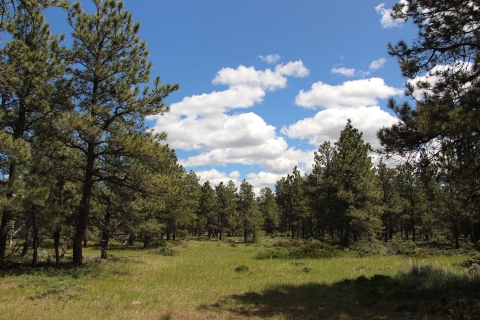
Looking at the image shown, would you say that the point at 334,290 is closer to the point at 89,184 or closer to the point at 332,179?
the point at 89,184

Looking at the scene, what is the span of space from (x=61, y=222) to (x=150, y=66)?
338 inches

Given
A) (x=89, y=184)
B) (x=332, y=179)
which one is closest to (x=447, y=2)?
(x=89, y=184)

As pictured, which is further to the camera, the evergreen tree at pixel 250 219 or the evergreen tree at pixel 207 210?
the evergreen tree at pixel 207 210

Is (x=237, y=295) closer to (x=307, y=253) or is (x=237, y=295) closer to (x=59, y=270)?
(x=59, y=270)

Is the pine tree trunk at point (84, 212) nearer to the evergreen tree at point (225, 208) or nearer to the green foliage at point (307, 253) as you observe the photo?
the green foliage at point (307, 253)

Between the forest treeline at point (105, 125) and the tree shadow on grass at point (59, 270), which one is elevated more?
the forest treeline at point (105, 125)

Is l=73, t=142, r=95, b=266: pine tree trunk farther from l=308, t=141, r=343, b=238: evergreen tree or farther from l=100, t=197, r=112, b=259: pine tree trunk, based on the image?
l=308, t=141, r=343, b=238: evergreen tree

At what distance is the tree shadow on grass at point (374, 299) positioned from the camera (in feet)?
24.7

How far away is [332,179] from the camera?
33969 millimetres

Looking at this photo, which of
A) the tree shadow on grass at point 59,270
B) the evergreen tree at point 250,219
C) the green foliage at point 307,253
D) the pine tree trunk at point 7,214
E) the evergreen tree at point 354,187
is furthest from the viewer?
the evergreen tree at point 250,219

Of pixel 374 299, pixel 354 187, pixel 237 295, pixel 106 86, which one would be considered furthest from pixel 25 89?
pixel 354 187

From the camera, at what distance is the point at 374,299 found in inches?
353

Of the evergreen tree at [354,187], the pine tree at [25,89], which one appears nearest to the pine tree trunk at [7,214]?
the pine tree at [25,89]

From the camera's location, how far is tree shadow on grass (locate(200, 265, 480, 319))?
7.52 meters
